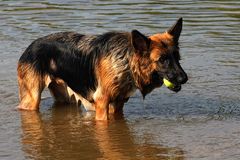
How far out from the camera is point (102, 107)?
10.3 m

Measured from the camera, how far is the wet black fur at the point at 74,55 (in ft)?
33.7

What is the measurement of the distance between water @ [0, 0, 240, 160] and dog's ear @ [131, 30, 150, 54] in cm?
118

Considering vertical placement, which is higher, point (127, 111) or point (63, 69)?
point (63, 69)

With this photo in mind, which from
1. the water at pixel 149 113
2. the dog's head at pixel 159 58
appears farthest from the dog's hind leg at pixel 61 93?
the dog's head at pixel 159 58

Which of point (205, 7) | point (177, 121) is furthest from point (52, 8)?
point (177, 121)

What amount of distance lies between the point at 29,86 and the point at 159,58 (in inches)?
95.8

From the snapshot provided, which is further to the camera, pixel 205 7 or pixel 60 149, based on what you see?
pixel 205 7

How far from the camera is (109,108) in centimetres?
1077

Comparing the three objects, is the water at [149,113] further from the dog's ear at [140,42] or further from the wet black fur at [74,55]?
the dog's ear at [140,42]

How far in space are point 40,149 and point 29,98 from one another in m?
2.20

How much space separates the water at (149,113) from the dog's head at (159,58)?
785 mm

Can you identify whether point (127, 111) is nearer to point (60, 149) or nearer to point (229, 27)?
point (60, 149)

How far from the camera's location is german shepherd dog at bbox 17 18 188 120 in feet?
31.8

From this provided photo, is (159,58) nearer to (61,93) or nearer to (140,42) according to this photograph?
(140,42)
